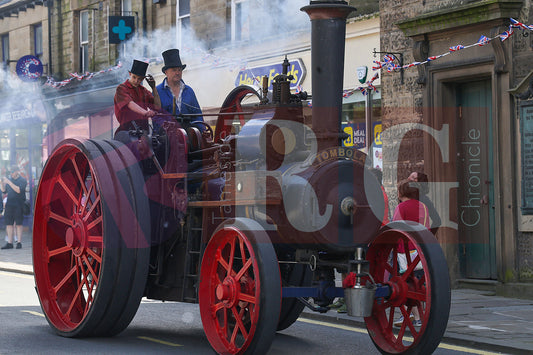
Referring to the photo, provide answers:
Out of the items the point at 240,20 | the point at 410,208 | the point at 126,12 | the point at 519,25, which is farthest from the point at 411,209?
the point at 126,12

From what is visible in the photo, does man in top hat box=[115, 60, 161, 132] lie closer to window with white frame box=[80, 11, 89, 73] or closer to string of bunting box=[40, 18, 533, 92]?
string of bunting box=[40, 18, 533, 92]

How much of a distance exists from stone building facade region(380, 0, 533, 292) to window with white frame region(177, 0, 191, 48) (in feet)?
25.8

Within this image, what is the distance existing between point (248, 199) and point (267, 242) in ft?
1.93

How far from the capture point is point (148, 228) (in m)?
7.43

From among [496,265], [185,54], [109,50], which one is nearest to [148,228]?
[496,265]

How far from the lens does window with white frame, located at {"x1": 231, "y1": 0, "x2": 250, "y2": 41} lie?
59.0 ft

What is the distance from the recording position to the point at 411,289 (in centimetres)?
670

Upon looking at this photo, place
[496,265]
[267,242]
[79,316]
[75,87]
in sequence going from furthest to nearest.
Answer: [75,87] → [496,265] → [79,316] → [267,242]

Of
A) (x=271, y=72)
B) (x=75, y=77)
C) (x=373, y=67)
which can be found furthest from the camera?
(x=75, y=77)

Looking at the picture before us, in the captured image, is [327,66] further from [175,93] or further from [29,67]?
[29,67]

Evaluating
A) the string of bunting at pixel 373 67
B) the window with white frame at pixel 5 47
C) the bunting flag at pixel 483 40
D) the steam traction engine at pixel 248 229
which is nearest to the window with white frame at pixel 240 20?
the string of bunting at pixel 373 67

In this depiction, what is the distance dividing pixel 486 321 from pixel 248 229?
3517 mm

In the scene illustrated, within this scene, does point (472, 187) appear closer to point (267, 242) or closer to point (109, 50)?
point (267, 242)

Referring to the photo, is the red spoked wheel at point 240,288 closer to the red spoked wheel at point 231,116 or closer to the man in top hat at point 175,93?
the red spoked wheel at point 231,116
